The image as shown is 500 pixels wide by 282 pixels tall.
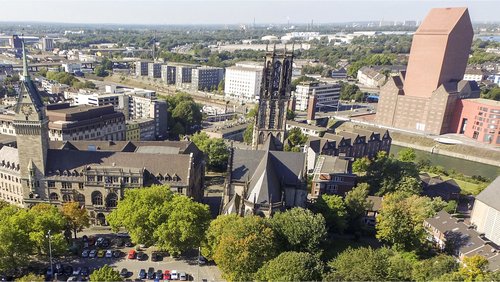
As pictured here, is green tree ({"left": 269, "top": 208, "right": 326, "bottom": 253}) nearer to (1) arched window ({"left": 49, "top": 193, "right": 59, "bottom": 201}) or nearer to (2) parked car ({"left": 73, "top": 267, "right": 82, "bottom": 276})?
(2) parked car ({"left": 73, "top": 267, "right": 82, "bottom": 276})

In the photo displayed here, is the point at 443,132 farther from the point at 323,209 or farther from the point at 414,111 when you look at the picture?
the point at 323,209

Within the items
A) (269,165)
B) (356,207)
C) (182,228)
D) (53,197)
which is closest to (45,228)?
(53,197)

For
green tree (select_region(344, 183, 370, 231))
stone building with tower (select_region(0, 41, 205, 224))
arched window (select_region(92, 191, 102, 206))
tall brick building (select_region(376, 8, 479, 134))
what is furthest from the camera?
tall brick building (select_region(376, 8, 479, 134))

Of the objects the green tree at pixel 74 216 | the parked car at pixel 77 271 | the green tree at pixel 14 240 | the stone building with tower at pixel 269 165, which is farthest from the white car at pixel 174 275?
the green tree at pixel 14 240

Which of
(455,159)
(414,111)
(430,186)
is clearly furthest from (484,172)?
(430,186)

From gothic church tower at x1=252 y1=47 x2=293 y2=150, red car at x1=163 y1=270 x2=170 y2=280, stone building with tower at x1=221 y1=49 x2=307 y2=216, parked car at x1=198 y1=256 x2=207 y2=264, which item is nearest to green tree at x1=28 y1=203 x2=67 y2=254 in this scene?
red car at x1=163 y1=270 x2=170 y2=280

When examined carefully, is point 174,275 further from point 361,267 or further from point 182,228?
Answer: point 361,267

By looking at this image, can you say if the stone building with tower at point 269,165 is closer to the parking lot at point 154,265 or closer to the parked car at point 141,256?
the parking lot at point 154,265
